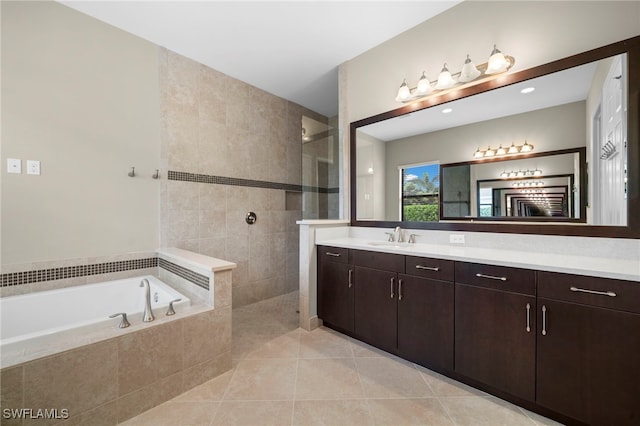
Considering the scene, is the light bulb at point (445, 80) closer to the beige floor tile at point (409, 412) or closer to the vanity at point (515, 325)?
the vanity at point (515, 325)

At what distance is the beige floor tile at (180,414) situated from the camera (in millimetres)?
1362

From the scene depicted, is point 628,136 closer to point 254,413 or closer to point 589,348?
point 589,348

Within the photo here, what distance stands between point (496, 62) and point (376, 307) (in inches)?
79.0

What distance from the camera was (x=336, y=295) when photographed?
233 centimetres

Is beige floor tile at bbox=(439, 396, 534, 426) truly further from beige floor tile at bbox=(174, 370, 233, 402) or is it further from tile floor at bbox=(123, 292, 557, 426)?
beige floor tile at bbox=(174, 370, 233, 402)

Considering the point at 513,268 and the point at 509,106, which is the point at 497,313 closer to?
the point at 513,268

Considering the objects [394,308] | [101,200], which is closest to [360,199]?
[394,308]

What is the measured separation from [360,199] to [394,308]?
1188 millimetres

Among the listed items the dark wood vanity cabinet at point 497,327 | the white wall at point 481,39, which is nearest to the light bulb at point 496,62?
the white wall at point 481,39

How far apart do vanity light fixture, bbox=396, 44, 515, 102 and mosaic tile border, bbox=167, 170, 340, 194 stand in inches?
53.6

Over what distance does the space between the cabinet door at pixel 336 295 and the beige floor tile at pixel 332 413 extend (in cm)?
76

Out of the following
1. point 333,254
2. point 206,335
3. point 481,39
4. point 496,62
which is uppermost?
point 481,39

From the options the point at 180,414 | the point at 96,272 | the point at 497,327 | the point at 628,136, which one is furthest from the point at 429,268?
the point at 96,272

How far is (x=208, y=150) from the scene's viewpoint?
2873mm
